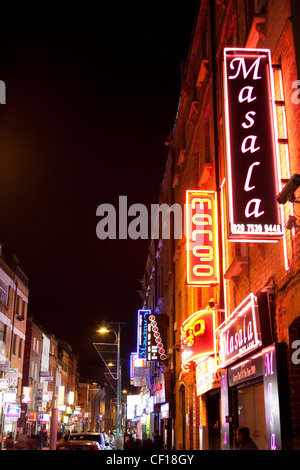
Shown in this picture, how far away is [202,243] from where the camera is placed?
1382 centimetres

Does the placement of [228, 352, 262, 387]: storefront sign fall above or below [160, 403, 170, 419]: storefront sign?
above

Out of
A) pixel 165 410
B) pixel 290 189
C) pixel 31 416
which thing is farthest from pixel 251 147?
pixel 31 416

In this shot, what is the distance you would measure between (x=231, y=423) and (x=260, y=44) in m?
8.08

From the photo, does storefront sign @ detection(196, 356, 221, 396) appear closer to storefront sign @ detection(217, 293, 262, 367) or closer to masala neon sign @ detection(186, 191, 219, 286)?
storefront sign @ detection(217, 293, 262, 367)

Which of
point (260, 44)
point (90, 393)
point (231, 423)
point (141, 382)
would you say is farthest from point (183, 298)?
point (90, 393)

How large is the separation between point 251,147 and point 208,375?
7458 mm

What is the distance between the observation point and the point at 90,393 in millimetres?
105188

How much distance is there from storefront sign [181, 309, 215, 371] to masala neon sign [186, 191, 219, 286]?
40.2 inches

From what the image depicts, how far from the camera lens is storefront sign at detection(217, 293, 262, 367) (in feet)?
28.9

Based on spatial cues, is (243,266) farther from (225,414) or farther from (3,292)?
(3,292)

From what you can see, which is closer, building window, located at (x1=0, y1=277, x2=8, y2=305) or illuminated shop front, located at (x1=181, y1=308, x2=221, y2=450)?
illuminated shop front, located at (x1=181, y1=308, x2=221, y2=450)

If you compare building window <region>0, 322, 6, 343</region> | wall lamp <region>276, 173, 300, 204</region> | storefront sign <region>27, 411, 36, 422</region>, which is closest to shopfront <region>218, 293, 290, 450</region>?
wall lamp <region>276, 173, 300, 204</region>
